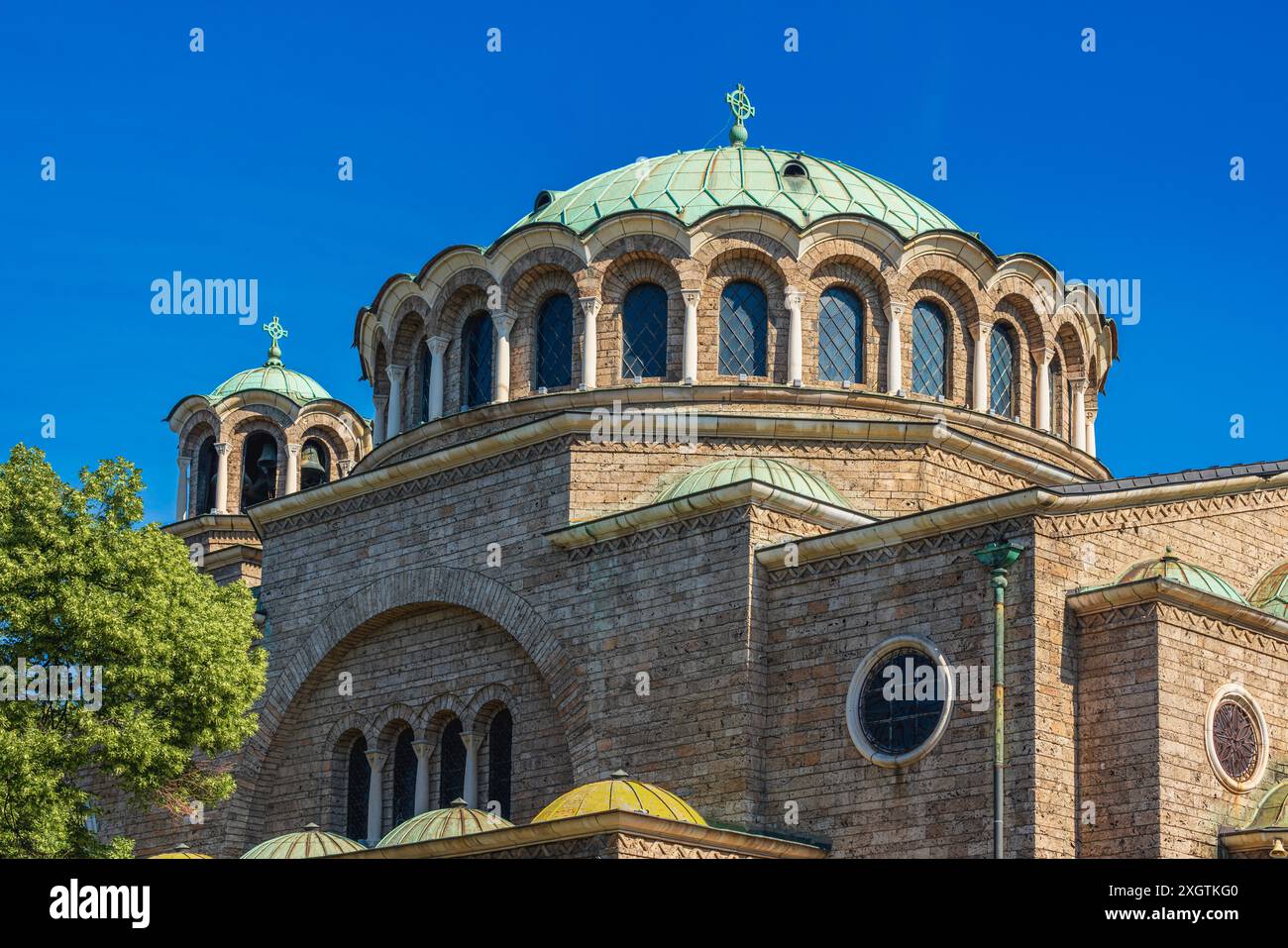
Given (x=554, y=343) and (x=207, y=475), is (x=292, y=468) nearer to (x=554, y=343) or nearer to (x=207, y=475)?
(x=207, y=475)

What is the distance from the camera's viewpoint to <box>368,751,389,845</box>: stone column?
104 feet

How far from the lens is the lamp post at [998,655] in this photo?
2445cm

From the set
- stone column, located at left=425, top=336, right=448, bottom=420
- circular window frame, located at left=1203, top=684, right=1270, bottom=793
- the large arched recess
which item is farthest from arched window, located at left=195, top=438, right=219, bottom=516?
circular window frame, located at left=1203, top=684, right=1270, bottom=793

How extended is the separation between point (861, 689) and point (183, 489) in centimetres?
2125

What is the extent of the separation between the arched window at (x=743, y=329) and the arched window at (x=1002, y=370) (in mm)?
3988

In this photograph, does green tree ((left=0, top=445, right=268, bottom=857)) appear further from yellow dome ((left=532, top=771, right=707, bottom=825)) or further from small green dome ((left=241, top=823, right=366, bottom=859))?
yellow dome ((left=532, top=771, right=707, bottom=825))

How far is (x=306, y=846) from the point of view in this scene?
89.3 feet

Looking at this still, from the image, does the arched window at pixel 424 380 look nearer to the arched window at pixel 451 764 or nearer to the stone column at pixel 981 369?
the arched window at pixel 451 764

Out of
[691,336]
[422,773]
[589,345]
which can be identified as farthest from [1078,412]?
[422,773]

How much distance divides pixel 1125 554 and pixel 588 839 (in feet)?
25.5

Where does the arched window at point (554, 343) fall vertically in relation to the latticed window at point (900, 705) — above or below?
above

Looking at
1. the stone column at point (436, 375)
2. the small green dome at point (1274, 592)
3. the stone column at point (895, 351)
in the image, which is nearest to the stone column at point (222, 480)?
the stone column at point (436, 375)

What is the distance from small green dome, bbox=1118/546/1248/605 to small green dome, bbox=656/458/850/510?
14.4 feet
